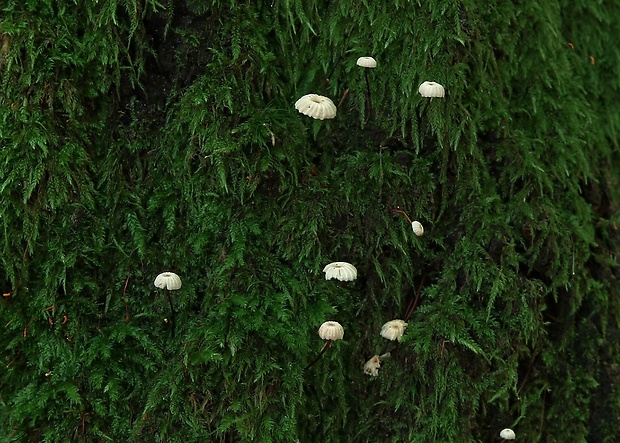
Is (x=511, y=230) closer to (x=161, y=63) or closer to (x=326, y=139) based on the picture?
(x=326, y=139)

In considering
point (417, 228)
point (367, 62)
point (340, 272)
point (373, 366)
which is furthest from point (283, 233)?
point (367, 62)

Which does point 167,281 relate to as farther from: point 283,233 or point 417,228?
point 417,228

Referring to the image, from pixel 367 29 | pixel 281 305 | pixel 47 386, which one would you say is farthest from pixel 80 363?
pixel 367 29

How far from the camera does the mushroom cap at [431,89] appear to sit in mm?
2775

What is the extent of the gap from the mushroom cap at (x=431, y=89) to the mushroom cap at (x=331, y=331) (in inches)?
48.3

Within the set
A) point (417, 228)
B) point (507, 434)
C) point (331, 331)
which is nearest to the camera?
point (331, 331)

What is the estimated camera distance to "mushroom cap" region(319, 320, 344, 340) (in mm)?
2588

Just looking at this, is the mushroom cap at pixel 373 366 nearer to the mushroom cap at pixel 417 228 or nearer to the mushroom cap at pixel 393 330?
the mushroom cap at pixel 393 330

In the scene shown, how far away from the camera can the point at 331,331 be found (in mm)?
2588

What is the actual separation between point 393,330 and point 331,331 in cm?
36

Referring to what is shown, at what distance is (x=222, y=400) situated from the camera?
2576mm

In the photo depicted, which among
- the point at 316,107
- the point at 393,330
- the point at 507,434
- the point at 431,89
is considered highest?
the point at 431,89

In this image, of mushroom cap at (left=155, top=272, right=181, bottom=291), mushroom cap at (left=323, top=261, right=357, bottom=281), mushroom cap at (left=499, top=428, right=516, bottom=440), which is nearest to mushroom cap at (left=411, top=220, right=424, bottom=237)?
mushroom cap at (left=323, top=261, right=357, bottom=281)

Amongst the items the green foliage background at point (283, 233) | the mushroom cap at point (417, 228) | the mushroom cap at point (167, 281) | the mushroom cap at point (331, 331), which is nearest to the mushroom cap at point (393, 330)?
the green foliage background at point (283, 233)
